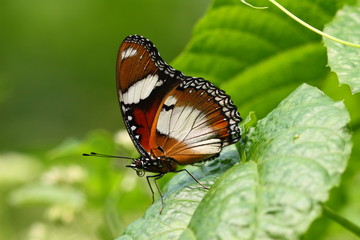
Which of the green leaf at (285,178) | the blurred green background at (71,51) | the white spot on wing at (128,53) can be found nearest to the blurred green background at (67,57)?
the blurred green background at (71,51)

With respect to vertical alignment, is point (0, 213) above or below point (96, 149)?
above

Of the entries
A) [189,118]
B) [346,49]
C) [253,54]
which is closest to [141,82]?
[189,118]

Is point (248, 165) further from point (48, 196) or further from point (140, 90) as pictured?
point (48, 196)

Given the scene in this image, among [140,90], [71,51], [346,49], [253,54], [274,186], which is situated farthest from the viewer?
[71,51]

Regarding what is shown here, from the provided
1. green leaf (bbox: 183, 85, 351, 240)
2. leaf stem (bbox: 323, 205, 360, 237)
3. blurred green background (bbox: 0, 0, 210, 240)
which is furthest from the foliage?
blurred green background (bbox: 0, 0, 210, 240)

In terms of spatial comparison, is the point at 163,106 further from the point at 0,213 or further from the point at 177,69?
the point at 0,213

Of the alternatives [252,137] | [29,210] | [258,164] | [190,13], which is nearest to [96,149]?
[252,137]
